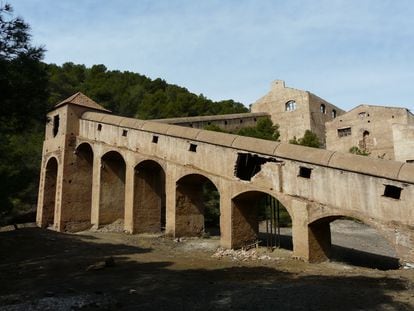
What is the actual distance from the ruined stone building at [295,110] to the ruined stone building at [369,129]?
149 inches

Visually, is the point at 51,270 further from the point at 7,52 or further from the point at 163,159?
the point at 163,159

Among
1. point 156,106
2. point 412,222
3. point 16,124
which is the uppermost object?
point 156,106

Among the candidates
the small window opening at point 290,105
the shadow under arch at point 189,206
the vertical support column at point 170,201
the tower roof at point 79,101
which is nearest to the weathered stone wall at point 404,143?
the small window opening at point 290,105

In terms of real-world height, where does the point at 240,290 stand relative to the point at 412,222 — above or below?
below

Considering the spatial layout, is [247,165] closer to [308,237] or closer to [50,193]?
[308,237]

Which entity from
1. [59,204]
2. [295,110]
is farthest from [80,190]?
[295,110]

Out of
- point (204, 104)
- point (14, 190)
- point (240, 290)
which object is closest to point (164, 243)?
point (14, 190)

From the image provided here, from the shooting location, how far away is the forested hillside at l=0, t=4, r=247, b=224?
8.27 metres

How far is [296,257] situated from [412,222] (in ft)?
10.7

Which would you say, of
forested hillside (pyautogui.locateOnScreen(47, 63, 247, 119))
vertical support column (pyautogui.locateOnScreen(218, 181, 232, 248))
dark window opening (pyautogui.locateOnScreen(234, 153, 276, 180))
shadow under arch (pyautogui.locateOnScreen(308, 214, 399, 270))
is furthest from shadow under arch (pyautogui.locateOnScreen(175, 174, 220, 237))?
forested hillside (pyautogui.locateOnScreen(47, 63, 247, 119))

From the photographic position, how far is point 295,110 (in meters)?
38.1

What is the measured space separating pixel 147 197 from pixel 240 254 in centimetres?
618

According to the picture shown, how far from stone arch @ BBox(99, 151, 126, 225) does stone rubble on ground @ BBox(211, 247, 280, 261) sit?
7.86m

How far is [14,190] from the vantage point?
10.3 meters
